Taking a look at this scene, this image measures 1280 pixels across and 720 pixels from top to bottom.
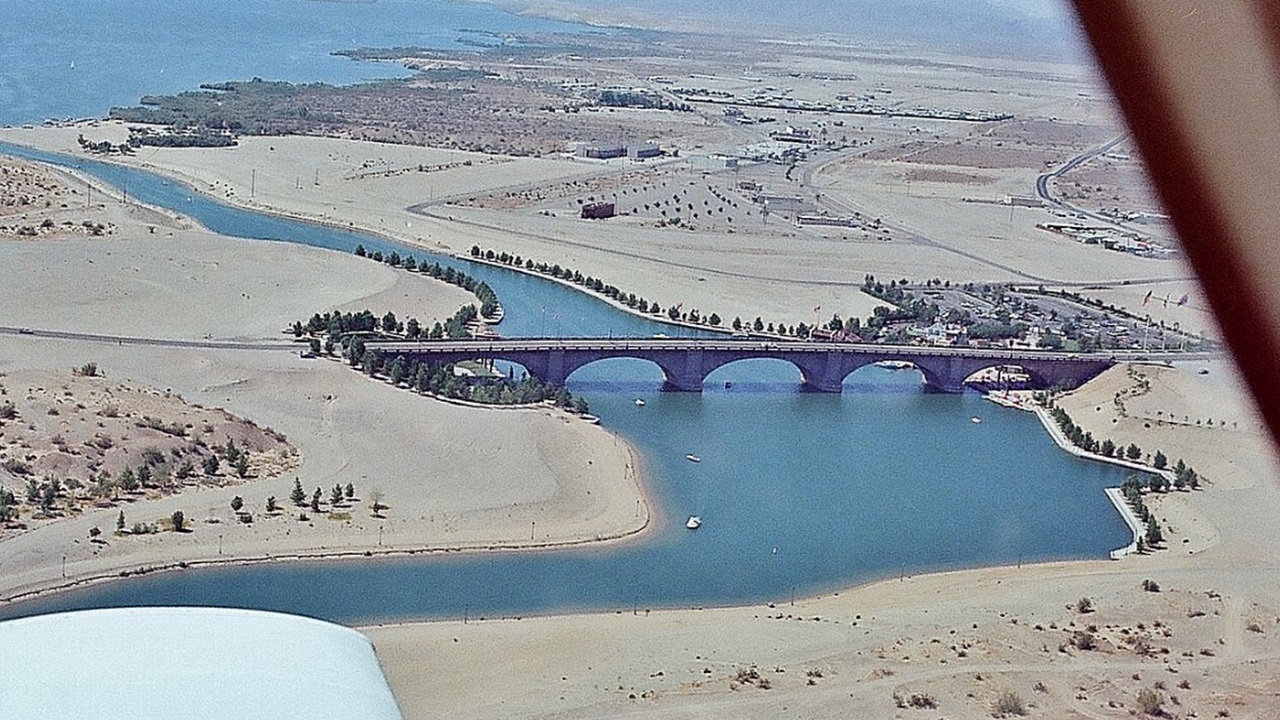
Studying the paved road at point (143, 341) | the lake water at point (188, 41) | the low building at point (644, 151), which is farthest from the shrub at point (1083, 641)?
the lake water at point (188, 41)

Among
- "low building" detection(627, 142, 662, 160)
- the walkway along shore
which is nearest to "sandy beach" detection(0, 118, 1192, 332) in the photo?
"low building" detection(627, 142, 662, 160)

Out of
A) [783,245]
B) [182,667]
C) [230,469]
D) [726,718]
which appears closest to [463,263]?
[783,245]

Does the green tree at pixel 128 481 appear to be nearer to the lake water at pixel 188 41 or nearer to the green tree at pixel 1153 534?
the green tree at pixel 1153 534

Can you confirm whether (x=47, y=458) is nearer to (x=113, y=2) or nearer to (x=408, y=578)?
(x=408, y=578)

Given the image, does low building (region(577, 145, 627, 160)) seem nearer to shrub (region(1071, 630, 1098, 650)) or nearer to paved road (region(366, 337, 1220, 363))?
paved road (region(366, 337, 1220, 363))

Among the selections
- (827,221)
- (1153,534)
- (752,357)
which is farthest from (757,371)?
(827,221)

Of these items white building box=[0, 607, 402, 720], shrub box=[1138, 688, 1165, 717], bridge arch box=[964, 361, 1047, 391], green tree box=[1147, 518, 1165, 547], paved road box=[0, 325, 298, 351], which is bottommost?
green tree box=[1147, 518, 1165, 547]
